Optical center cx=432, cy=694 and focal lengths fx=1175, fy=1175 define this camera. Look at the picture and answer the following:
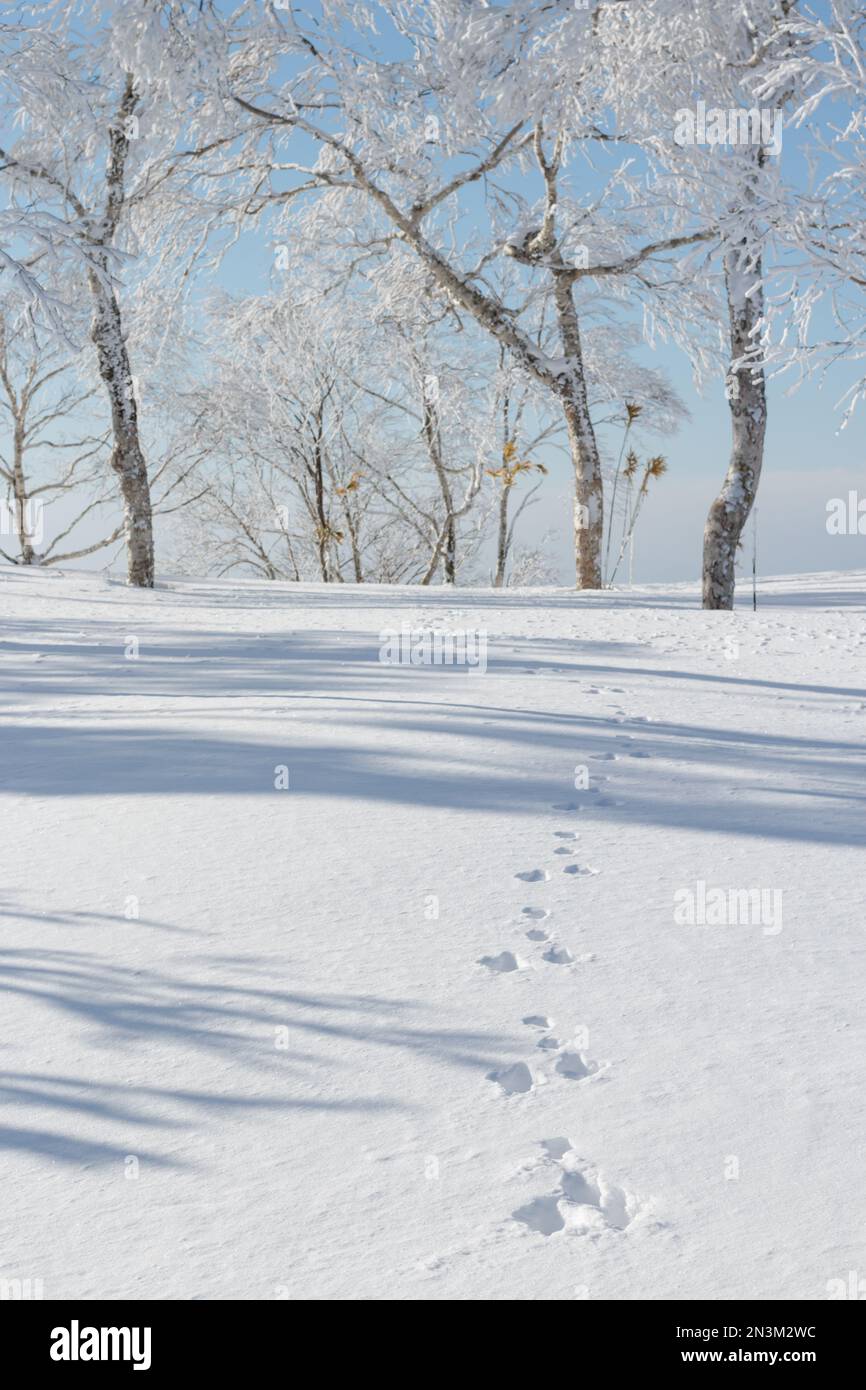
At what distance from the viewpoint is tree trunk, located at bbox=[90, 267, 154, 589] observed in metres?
13.4

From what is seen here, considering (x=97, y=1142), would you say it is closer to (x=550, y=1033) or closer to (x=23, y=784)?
(x=550, y=1033)

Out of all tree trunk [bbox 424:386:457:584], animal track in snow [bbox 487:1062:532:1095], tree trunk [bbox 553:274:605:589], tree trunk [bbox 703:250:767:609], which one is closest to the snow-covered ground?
animal track in snow [bbox 487:1062:532:1095]

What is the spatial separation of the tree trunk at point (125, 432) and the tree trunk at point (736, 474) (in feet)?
21.4

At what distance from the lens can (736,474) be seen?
12203 millimetres

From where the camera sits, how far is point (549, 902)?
372cm

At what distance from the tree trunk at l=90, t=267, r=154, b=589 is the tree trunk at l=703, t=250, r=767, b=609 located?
653 centimetres

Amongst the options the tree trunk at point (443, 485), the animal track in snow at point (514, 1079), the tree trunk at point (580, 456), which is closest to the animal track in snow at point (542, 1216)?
the animal track in snow at point (514, 1079)

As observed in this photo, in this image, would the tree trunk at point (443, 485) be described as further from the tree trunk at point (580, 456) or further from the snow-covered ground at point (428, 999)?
the snow-covered ground at point (428, 999)

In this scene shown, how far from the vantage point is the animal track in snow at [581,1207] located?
2191 mm

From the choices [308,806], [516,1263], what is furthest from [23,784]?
[516,1263]
